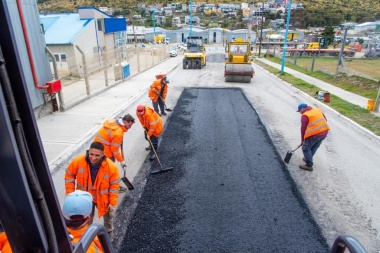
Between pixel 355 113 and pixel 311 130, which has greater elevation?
pixel 311 130

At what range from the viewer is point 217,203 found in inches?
191

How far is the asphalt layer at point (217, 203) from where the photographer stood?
399cm

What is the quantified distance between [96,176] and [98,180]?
0.06 m

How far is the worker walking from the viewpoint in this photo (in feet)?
18.6

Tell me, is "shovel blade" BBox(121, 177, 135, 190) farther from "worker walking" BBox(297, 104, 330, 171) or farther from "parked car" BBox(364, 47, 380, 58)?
"parked car" BBox(364, 47, 380, 58)

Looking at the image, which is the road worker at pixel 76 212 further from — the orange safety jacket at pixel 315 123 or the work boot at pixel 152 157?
the orange safety jacket at pixel 315 123

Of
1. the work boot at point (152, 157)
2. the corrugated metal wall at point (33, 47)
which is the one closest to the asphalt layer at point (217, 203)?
the work boot at point (152, 157)

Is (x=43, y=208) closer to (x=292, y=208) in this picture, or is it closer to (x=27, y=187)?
(x=27, y=187)

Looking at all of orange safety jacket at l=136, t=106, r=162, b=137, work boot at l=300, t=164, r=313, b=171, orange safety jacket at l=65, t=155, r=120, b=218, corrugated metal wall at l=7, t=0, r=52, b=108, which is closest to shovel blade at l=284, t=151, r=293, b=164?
work boot at l=300, t=164, r=313, b=171

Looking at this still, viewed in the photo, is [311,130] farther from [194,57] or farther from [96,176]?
[194,57]

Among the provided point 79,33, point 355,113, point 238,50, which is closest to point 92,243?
point 355,113

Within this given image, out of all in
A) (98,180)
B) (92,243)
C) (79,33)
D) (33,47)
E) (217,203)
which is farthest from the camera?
(79,33)

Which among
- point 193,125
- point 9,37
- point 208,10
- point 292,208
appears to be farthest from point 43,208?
point 208,10

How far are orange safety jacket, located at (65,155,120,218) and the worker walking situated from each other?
4050 millimetres
